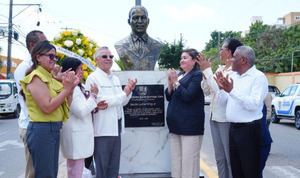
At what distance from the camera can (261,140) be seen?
3.35 meters

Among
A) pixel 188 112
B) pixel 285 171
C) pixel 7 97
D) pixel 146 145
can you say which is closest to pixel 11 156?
pixel 146 145

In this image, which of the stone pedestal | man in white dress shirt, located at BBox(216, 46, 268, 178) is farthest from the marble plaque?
man in white dress shirt, located at BBox(216, 46, 268, 178)

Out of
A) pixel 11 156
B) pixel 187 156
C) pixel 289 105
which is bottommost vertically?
pixel 11 156

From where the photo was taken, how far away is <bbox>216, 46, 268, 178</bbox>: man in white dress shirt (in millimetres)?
3245

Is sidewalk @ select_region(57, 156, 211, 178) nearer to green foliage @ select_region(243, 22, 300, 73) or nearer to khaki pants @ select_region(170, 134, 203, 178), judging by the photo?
khaki pants @ select_region(170, 134, 203, 178)

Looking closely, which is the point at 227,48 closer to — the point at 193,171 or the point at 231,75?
the point at 231,75

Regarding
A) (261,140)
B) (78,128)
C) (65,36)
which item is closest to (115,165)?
(78,128)

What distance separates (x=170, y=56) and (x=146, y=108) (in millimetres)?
16282

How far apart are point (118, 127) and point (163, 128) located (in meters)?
1.07

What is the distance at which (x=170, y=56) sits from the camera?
20.7 meters

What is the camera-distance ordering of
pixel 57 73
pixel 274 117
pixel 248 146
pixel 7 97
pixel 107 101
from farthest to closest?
pixel 7 97, pixel 274 117, pixel 107 101, pixel 57 73, pixel 248 146

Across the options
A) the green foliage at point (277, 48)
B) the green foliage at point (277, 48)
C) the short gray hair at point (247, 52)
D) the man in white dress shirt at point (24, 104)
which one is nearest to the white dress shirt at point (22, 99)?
the man in white dress shirt at point (24, 104)

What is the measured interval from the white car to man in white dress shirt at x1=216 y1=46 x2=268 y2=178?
8.96 metres

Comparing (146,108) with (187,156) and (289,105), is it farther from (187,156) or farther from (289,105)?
(289,105)
